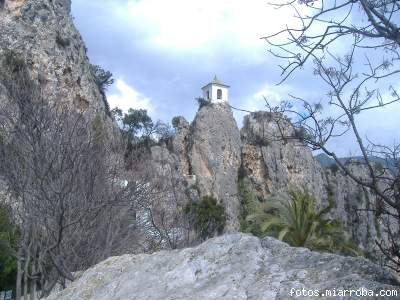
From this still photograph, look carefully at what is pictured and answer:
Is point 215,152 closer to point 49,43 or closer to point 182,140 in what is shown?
point 182,140

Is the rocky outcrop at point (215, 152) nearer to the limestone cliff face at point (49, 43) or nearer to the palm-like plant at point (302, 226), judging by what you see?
the limestone cliff face at point (49, 43)

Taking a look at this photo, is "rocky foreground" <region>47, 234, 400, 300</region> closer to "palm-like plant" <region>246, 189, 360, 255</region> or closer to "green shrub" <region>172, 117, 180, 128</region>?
"palm-like plant" <region>246, 189, 360, 255</region>

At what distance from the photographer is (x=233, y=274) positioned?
4145mm

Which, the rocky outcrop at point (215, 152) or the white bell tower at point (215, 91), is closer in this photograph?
the rocky outcrop at point (215, 152)

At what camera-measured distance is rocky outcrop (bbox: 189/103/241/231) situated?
189 ft

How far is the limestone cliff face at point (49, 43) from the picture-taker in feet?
119

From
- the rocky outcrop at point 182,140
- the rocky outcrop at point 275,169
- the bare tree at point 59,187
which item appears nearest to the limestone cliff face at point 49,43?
the rocky outcrop at point 182,140

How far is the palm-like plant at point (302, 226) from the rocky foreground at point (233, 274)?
358 inches

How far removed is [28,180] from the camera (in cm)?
1027

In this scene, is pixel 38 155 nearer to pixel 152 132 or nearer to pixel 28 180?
pixel 28 180

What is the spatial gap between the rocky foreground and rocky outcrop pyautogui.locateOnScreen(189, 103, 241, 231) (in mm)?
50356

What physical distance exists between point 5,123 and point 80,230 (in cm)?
430

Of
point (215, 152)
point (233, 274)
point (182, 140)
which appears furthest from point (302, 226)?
point (215, 152)

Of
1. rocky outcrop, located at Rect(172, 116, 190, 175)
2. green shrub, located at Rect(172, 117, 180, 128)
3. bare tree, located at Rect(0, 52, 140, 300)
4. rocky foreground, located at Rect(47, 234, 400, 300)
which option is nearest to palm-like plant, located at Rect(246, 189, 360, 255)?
bare tree, located at Rect(0, 52, 140, 300)
